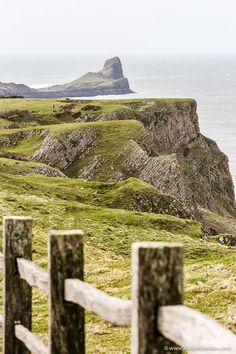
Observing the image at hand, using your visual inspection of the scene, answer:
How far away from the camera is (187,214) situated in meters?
61.8

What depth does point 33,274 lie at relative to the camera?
10758mm

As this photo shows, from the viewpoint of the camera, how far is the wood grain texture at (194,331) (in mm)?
6320

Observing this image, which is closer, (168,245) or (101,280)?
(168,245)

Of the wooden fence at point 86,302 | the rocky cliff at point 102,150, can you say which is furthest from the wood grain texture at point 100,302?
the rocky cliff at point 102,150

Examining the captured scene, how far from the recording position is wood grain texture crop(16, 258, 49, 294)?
1012 cm

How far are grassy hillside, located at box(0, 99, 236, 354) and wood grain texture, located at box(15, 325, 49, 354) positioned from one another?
14.0 feet

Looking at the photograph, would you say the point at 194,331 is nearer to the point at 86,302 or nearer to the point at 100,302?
the point at 100,302

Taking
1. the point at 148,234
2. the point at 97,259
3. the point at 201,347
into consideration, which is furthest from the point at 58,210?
the point at 201,347

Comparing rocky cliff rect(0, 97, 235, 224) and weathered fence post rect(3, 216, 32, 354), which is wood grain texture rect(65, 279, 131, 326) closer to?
weathered fence post rect(3, 216, 32, 354)

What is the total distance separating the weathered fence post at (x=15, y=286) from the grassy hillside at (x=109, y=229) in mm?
4062

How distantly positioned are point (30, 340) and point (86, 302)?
8.66 ft

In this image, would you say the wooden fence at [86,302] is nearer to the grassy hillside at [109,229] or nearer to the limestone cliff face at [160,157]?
the grassy hillside at [109,229]

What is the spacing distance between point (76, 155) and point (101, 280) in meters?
66.2

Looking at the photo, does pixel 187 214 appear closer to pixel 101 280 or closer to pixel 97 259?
pixel 97 259
